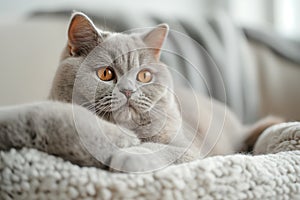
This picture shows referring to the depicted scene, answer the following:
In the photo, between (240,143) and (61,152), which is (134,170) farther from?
(240,143)

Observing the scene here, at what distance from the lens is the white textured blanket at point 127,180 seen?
0.55 meters

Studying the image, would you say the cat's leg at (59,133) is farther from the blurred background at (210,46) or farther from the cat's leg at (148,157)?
the blurred background at (210,46)

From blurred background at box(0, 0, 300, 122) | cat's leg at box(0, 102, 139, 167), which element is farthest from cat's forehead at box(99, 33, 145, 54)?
blurred background at box(0, 0, 300, 122)

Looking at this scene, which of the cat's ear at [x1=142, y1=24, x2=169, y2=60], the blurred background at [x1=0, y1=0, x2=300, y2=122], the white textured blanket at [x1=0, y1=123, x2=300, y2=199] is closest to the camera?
the white textured blanket at [x1=0, y1=123, x2=300, y2=199]

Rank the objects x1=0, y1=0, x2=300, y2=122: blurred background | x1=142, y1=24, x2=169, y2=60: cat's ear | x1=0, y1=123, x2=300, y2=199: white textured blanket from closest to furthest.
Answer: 1. x1=0, y1=123, x2=300, y2=199: white textured blanket
2. x1=142, y1=24, x2=169, y2=60: cat's ear
3. x1=0, y1=0, x2=300, y2=122: blurred background

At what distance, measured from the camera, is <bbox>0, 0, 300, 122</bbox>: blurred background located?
3.61 ft

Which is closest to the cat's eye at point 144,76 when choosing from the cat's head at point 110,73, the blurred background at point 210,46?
the cat's head at point 110,73

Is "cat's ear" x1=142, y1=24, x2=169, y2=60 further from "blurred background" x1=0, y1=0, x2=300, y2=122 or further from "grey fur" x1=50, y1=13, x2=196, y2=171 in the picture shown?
"blurred background" x1=0, y1=0, x2=300, y2=122

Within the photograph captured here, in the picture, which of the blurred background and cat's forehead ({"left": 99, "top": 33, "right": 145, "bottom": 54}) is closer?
cat's forehead ({"left": 99, "top": 33, "right": 145, "bottom": 54})

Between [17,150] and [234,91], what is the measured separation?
3.69ft

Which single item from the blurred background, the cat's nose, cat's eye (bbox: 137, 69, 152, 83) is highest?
cat's eye (bbox: 137, 69, 152, 83)

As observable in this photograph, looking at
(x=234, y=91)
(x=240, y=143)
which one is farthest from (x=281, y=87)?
(x=240, y=143)

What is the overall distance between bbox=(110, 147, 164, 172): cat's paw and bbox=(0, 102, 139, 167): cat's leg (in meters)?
0.02

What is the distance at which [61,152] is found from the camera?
0.58 m
